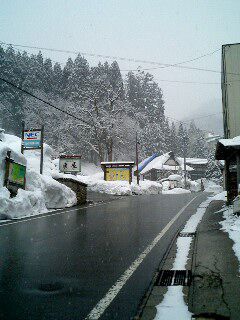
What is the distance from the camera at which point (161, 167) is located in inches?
2411

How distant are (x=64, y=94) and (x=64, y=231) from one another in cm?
6402

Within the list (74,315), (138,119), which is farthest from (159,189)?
(74,315)

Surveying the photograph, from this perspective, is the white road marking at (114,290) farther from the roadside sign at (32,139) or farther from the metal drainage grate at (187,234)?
the roadside sign at (32,139)

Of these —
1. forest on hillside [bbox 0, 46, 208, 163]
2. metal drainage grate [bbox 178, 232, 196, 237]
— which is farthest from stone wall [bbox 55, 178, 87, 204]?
forest on hillside [bbox 0, 46, 208, 163]

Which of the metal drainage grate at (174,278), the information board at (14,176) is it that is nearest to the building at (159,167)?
the information board at (14,176)

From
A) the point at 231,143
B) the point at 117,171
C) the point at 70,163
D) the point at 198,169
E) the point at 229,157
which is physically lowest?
the point at 229,157

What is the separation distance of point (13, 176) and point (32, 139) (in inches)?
333

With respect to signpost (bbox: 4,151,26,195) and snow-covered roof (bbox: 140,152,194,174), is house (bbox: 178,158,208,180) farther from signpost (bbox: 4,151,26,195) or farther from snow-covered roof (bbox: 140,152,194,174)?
signpost (bbox: 4,151,26,195)

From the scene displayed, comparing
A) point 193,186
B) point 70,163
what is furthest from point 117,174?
point 193,186

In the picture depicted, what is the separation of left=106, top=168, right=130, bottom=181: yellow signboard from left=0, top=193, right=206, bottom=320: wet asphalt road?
26917 millimetres

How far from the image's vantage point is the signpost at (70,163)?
28.0 meters

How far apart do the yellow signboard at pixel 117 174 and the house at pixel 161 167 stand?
78.2 ft

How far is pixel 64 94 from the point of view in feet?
230

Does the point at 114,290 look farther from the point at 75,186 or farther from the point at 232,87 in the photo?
the point at 232,87
